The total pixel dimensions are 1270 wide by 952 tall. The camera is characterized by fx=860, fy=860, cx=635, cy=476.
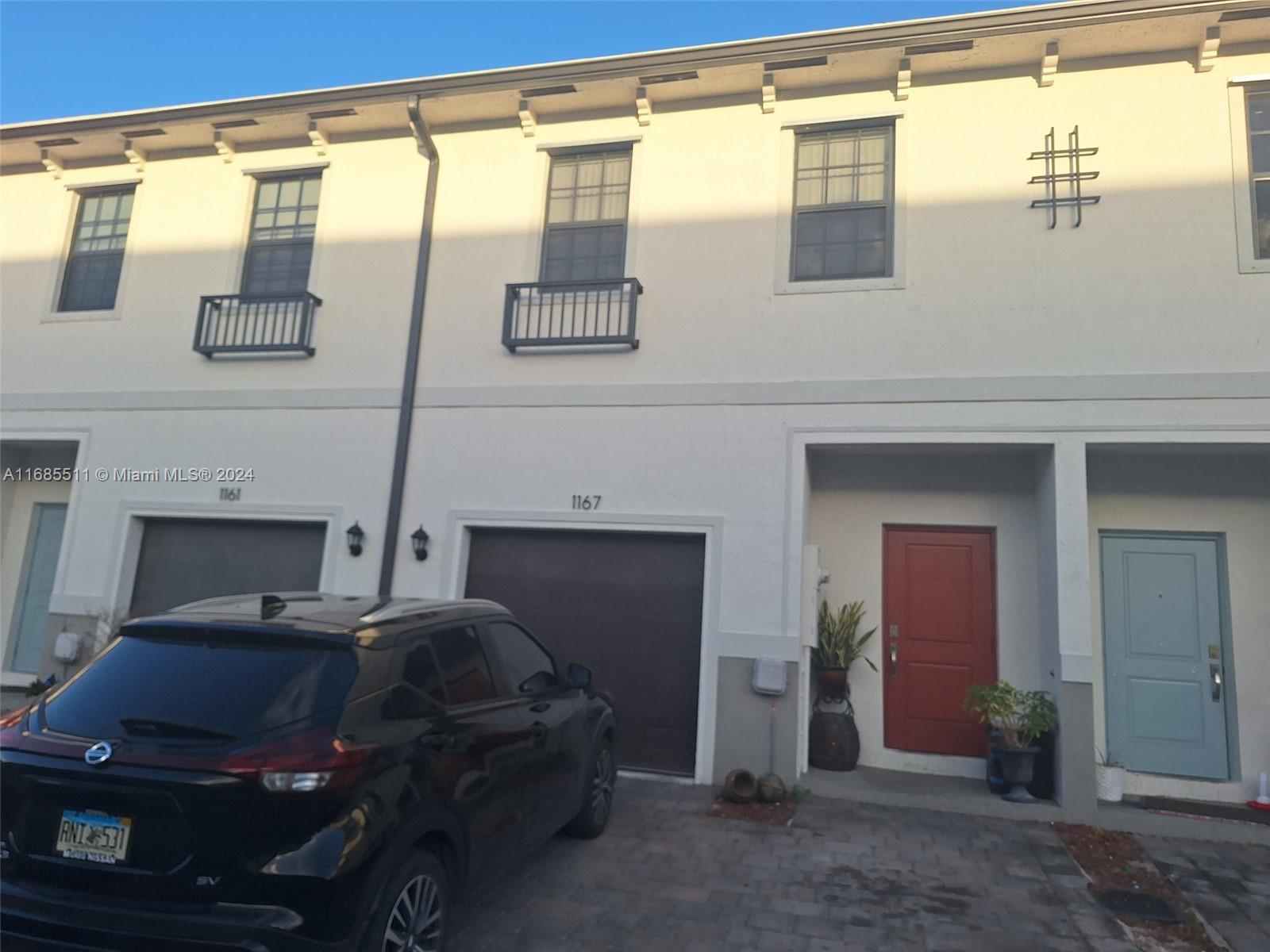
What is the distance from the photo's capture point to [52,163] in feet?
33.2

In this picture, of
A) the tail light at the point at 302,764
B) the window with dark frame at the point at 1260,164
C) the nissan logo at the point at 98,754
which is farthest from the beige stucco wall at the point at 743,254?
the nissan logo at the point at 98,754

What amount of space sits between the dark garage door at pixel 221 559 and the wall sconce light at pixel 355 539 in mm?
505

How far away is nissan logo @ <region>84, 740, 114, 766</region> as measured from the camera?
3.05 m

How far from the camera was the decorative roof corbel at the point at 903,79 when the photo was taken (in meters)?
7.72

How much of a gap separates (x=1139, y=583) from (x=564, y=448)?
17.1ft

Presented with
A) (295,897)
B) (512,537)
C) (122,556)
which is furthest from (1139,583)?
(122,556)

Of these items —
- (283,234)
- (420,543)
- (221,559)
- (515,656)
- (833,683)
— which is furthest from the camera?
(283,234)

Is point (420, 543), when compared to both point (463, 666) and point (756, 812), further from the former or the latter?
point (463, 666)

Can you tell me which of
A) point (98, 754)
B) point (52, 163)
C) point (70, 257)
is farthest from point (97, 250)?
point (98, 754)

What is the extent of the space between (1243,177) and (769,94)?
4036 mm

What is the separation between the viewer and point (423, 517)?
8.27 m

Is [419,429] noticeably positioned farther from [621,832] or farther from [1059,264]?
[1059,264]

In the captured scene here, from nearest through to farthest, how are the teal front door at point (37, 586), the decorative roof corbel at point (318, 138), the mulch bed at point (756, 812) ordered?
the mulch bed at point (756, 812) < the decorative roof corbel at point (318, 138) < the teal front door at point (37, 586)

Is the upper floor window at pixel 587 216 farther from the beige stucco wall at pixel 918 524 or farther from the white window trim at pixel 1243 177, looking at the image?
the white window trim at pixel 1243 177
